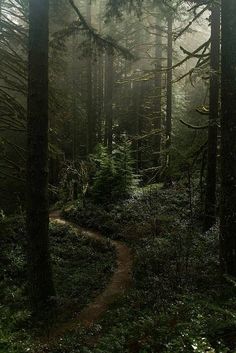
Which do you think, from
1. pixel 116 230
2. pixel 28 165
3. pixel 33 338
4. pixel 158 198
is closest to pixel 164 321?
pixel 33 338

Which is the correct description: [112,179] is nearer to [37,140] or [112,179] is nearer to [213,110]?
[213,110]

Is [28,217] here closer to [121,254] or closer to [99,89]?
[121,254]

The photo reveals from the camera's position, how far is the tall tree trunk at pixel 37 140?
904cm

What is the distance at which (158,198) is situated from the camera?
2153 centimetres

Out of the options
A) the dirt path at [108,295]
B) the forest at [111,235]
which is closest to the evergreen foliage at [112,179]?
the forest at [111,235]

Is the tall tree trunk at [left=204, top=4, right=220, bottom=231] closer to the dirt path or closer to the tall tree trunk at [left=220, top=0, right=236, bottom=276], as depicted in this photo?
the dirt path

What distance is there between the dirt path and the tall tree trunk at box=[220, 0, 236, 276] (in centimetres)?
A: 392

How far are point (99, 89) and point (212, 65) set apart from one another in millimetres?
21180

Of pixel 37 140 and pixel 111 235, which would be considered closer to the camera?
pixel 37 140

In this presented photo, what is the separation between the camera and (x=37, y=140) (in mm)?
9148

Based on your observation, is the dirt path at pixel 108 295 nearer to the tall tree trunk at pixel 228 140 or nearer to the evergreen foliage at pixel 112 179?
the tall tree trunk at pixel 228 140

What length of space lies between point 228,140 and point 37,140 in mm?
4197

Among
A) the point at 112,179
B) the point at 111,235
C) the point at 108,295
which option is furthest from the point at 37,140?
the point at 112,179

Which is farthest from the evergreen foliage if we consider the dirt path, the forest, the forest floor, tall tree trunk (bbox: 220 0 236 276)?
tall tree trunk (bbox: 220 0 236 276)
